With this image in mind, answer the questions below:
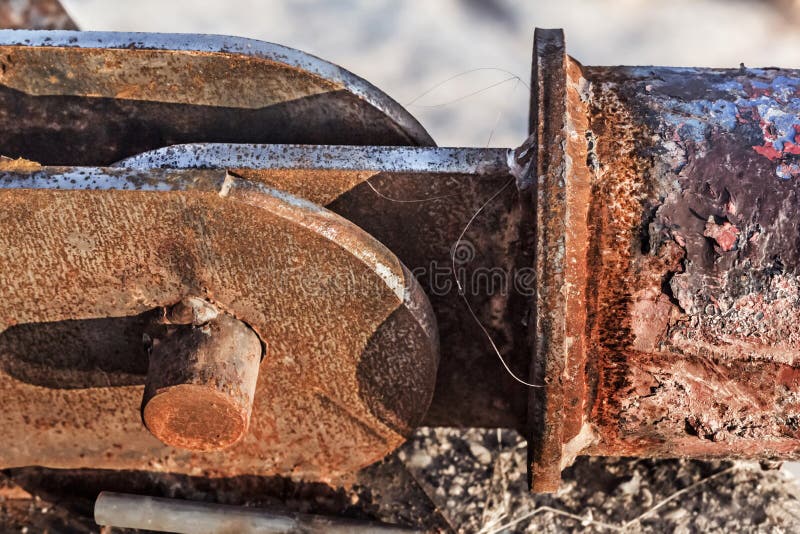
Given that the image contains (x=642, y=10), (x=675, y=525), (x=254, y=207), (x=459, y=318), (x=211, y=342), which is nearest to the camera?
(x=254, y=207)

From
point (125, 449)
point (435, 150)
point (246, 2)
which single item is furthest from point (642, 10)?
point (125, 449)

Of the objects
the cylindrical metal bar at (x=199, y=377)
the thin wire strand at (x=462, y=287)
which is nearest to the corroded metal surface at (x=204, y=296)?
the cylindrical metal bar at (x=199, y=377)

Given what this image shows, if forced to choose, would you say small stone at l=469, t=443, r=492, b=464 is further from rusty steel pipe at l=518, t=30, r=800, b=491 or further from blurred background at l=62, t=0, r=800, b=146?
blurred background at l=62, t=0, r=800, b=146

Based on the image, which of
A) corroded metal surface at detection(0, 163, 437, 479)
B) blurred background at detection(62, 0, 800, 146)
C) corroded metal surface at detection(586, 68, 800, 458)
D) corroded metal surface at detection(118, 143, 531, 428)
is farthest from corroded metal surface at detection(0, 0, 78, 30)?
corroded metal surface at detection(586, 68, 800, 458)

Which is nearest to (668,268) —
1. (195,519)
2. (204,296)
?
(204,296)

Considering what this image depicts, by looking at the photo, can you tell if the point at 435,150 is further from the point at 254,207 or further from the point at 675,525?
the point at 675,525

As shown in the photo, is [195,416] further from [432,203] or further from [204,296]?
[432,203]
